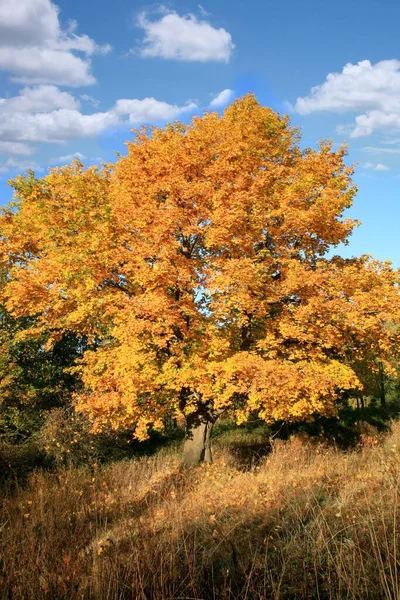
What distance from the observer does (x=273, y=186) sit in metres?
12.2

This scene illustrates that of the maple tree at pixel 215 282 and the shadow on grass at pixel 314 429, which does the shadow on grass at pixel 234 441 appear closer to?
the shadow on grass at pixel 314 429

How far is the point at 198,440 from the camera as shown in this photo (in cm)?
1352

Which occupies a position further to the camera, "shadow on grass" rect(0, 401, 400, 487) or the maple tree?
"shadow on grass" rect(0, 401, 400, 487)

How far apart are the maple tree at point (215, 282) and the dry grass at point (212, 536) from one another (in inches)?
92.1

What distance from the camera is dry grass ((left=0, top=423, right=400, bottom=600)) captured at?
3.70m

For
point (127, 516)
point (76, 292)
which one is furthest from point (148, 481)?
point (76, 292)

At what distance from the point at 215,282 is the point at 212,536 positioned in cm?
670

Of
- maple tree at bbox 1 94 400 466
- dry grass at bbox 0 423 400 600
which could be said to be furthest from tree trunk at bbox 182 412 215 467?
dry grass at bbox 0 423 400 600

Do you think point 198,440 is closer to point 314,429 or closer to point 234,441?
point 234,441

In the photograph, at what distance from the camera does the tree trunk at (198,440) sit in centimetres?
1328

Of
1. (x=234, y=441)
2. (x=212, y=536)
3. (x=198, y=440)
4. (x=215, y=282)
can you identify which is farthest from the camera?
(x=234, y=441)

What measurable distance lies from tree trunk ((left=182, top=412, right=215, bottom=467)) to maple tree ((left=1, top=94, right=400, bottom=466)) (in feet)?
0.13

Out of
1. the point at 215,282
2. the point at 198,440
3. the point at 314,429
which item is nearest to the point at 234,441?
the point at 314,429

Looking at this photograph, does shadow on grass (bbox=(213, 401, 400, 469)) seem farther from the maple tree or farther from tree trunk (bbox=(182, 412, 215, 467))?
the maple tree
